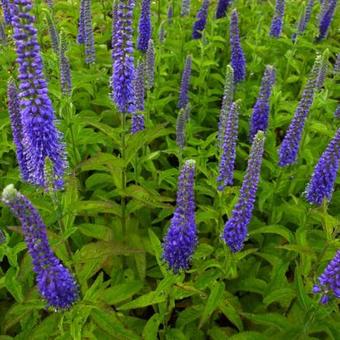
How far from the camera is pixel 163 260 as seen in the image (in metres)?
3.98

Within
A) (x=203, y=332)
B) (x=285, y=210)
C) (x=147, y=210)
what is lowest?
(x=203, y=332)

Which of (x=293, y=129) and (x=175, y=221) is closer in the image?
(x=175, y=221)

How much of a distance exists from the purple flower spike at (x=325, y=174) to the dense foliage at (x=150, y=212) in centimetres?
2

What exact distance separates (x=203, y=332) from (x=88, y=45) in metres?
4.59

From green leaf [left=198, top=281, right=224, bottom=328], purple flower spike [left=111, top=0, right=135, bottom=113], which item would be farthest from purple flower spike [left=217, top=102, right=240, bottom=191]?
purple flower spike [left=111, top=0, right=135, bottom=113]

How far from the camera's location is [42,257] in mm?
2971

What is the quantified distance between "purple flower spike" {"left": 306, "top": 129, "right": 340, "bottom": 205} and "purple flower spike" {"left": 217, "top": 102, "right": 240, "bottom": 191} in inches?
32.9

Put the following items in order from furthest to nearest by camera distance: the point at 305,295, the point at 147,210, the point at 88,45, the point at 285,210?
1. the point at 88,45
2. the point at 147,210
3. the point at 285,210
4. the point at 305,295

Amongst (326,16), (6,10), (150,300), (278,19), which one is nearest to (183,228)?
(150,300)

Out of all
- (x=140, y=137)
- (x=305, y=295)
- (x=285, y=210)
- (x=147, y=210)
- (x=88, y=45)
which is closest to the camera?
(x=305, y=295)

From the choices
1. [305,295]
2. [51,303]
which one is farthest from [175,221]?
[305,295]

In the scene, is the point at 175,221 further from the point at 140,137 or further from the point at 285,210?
the point at 285,210

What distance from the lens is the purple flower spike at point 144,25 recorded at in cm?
677

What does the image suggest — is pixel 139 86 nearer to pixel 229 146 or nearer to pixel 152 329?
pixel 229 146
